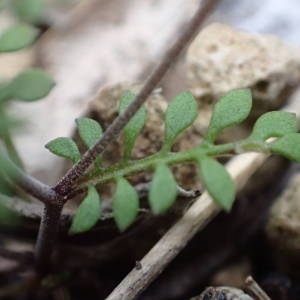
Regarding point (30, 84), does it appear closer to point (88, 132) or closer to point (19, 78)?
point (19, 78)

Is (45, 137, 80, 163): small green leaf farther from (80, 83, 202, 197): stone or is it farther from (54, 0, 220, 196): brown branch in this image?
(80, 83, 202, 197): stone

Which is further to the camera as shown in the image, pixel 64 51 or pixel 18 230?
pixel 64 51

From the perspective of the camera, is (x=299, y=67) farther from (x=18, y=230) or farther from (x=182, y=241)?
(x=18, y=230)

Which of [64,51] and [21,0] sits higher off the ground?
[64,51]

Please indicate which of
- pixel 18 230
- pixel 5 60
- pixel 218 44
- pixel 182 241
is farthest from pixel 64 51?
pixel 182 241

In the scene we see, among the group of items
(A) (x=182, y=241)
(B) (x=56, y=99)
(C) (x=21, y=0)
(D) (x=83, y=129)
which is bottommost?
(A) (x=182, y=241)

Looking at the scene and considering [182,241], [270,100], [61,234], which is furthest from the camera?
[270,100]

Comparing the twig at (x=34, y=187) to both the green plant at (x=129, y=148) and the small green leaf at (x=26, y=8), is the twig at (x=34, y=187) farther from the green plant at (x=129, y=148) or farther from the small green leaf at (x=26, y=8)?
the small green leaf at (x=26, y=8)

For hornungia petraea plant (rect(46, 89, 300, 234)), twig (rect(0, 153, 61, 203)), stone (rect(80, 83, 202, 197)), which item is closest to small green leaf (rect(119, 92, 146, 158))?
hornungia petraea plant (rect(46, 89, 300, 234))
